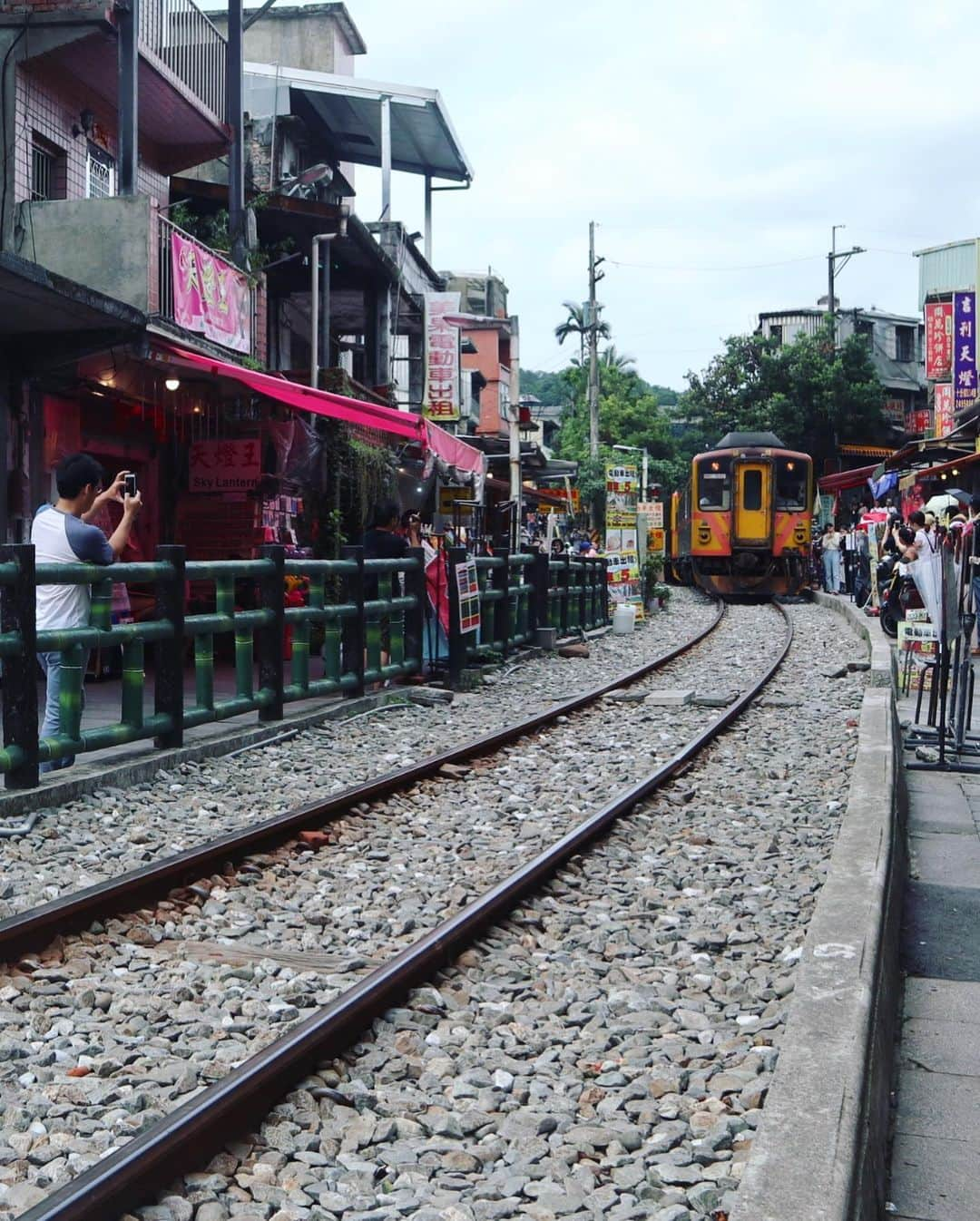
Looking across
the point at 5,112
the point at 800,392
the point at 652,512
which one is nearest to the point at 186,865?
the point at 5,112

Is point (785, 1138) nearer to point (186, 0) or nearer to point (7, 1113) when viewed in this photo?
point (7, 1113)

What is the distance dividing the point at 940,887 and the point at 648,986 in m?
1.97

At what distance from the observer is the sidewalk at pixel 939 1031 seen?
284 centimetres

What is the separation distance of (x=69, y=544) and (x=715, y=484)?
72.7 ft

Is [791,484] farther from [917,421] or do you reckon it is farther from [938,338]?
[917,421]

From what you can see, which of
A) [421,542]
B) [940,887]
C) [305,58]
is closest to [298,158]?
[305,58]

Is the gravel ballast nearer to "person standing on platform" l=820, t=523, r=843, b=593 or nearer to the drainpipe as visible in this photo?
the drainpipe

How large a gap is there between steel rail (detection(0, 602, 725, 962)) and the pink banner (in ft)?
19.4

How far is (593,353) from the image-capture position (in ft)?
118

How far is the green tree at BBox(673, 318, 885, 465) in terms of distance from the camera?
39.5 m

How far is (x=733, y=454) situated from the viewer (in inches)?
1077

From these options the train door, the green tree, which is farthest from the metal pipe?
the green tree

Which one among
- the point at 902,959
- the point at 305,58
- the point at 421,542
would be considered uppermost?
the point at 305,58

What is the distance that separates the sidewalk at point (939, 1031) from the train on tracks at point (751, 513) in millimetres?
20934
